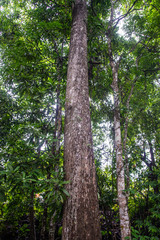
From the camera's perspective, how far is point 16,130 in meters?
2.49

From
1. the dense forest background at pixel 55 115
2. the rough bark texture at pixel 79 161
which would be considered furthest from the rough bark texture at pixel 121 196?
the rough bark texture at pixel 79 161

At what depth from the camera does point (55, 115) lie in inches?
149

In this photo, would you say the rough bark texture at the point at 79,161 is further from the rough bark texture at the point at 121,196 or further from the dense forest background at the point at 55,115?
the rough bark texture at the point at 121,196

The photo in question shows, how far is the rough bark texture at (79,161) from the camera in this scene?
1.43m

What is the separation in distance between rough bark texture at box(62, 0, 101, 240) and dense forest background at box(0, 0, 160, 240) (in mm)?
Answer: 174

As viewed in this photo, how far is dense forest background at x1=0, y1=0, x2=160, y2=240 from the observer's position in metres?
2.30

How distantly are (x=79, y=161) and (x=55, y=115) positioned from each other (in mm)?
2249

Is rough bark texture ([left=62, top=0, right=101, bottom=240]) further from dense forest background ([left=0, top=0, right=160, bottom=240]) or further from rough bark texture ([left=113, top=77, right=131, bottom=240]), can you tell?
rough bark texture ([left=113, top=77, right=131, bottom=240])

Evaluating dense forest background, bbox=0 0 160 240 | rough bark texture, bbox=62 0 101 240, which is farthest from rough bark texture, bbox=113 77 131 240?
rough bark texture, bbox=62 0 101 240

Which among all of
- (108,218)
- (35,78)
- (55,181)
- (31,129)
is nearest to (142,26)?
(35,78)

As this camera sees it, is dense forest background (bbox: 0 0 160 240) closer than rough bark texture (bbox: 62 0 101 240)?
No

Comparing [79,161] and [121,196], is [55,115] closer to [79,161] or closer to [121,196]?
[79,161]

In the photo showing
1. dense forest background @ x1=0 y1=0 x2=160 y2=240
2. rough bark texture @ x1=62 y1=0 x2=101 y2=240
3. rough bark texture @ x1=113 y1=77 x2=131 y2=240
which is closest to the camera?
rough bark texture @ x1=62 y1=0 x2=101 y2=240

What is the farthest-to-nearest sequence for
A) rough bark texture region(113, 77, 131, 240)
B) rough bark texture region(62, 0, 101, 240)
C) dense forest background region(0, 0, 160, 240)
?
rough bark texture region(113, 77, 131, 240) → dense forest background region(0, 0, 160, 240) → rough bark texture region(62, 0, 101, 240)
